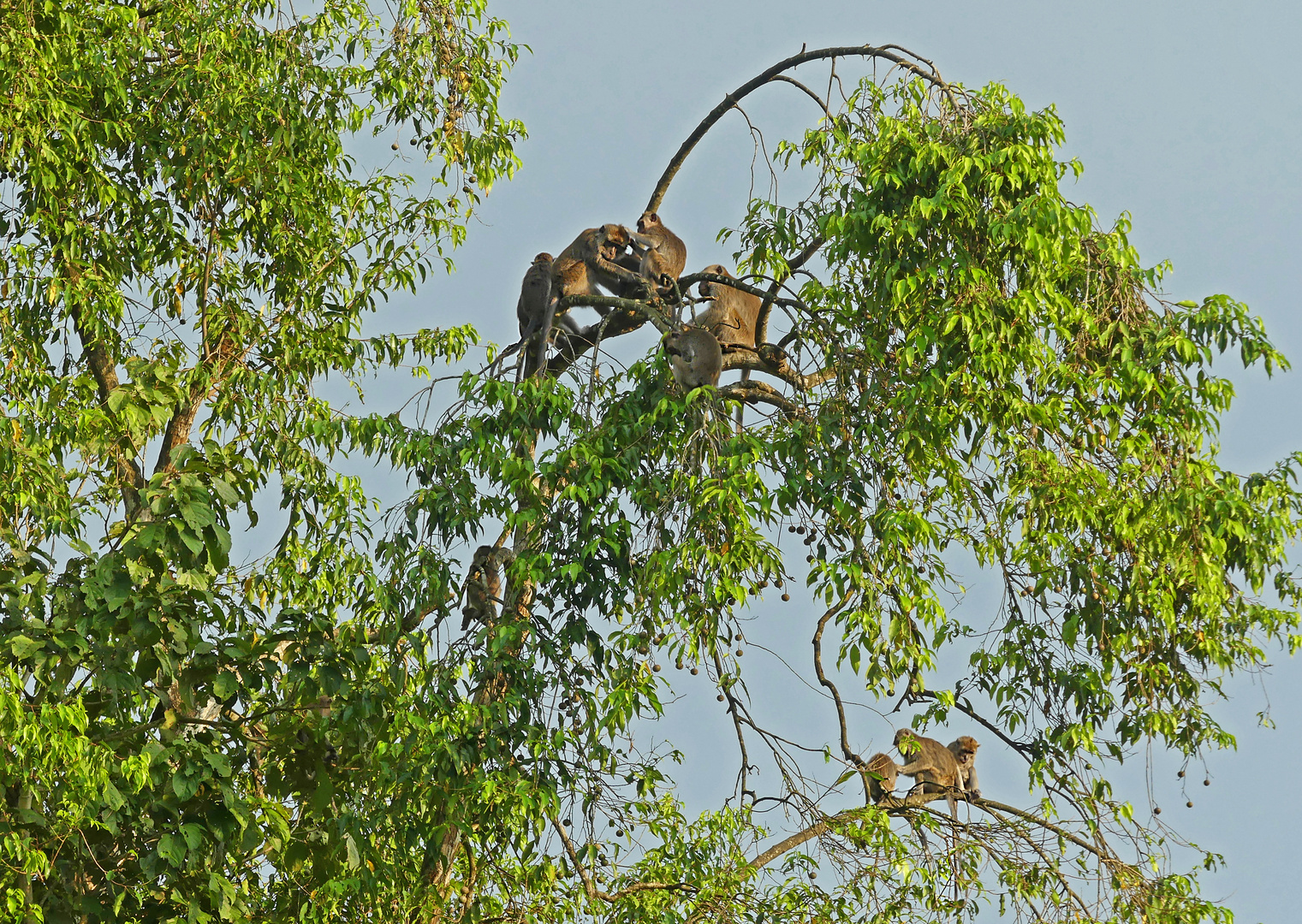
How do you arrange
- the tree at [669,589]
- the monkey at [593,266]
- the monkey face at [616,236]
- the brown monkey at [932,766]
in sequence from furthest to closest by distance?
the monkey face at [616,236], the monkey at [593,266], the brown monkey at [932,766], the tree at [669,589]

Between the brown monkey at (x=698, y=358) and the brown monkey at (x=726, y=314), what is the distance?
40.6 inches

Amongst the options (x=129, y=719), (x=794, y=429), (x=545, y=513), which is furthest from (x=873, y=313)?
(x=129, y=719)

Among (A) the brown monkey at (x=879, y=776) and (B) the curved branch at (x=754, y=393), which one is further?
(B) the curved branch at (x=754, y=393)

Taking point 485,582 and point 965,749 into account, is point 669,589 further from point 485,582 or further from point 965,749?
point 965,749

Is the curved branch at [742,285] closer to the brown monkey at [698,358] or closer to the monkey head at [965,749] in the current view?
the brown monkey at [698,358]

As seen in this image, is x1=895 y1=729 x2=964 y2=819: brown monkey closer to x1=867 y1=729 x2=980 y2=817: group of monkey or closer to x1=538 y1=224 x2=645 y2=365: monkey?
x1=867 y1=729 x2=980 y2=817: group of monkey

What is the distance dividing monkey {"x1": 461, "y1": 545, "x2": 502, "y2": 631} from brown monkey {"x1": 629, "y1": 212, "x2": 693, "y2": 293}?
271cm

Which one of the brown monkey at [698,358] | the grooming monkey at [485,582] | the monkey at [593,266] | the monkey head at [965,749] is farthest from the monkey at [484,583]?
the monkey head at [965,749]

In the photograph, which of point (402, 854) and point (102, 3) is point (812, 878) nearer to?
point (402, 854)

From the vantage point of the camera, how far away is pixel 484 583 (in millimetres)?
6570

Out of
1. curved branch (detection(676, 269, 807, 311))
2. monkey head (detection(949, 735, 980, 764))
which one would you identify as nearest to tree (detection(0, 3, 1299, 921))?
curved branch (detection(676, 269, 807, 311))

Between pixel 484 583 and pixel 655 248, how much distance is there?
10.8 ft

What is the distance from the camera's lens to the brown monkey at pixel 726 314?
8.53m

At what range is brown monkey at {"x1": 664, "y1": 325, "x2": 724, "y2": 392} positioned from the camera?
7.09 meters
